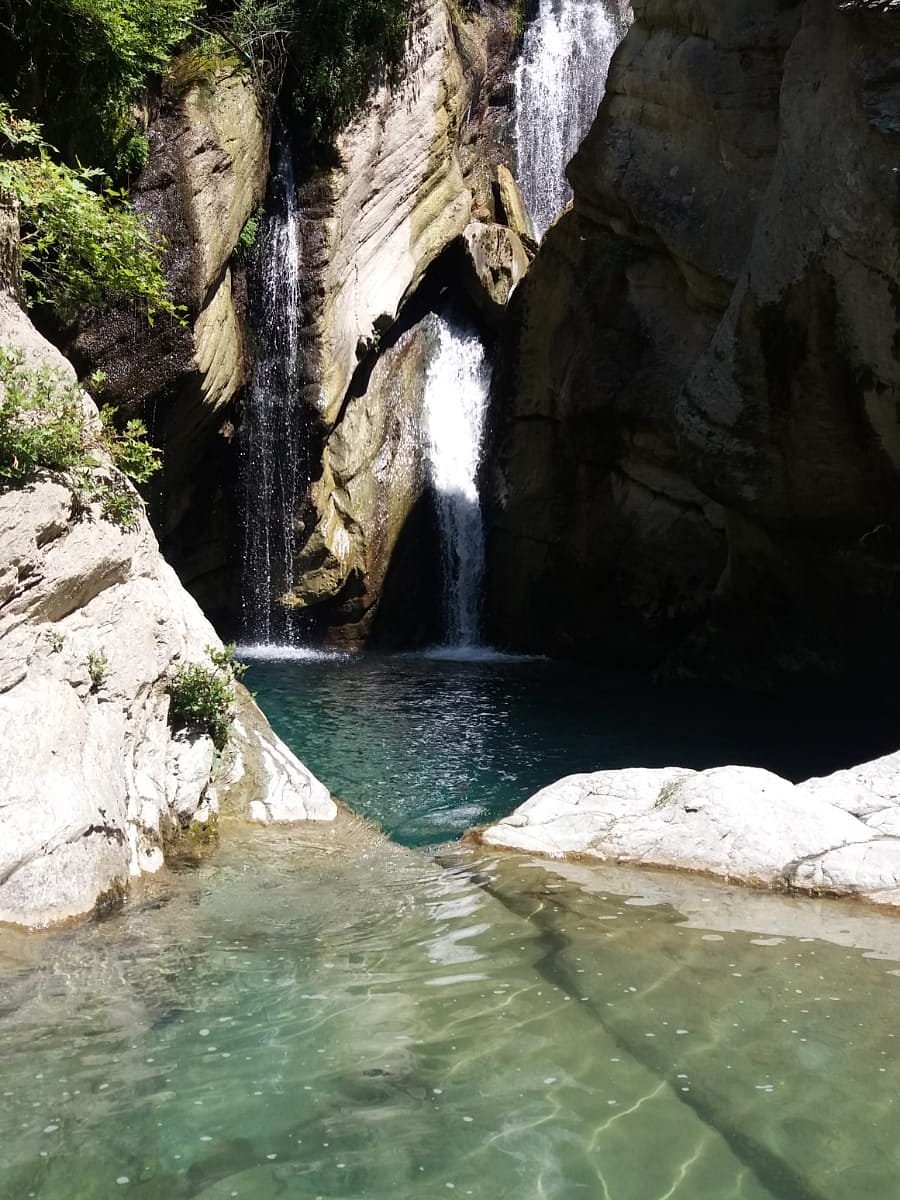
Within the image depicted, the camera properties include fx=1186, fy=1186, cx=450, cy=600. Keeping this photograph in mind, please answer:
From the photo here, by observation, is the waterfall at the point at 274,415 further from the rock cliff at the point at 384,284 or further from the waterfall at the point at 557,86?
the waterfall at the point at 557,86

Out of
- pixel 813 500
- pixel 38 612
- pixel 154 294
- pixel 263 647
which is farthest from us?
pixel 263 647

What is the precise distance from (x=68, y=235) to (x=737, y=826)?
6942 mm

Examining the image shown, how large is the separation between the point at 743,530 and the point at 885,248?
6191 mm

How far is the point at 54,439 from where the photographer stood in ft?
24.8

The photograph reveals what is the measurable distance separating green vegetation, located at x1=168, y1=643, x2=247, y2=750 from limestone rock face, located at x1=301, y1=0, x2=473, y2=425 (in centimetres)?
1134

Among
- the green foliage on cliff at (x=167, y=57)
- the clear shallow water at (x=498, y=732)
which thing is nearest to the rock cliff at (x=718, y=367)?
the clear shallow water at (x=498, y=732)

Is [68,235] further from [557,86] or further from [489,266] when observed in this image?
[557,86]

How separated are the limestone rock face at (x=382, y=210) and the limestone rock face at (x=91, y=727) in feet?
35.5

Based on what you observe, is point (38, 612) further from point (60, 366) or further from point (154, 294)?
point (154, 294)

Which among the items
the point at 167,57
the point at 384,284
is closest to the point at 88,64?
the point at 167,57

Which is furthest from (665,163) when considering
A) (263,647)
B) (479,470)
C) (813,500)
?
(263,647)

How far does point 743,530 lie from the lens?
16.6 metres

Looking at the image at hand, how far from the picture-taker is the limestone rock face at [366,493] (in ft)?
67.6

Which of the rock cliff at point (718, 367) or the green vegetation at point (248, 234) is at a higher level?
the green vegetation at point (248, 234)
